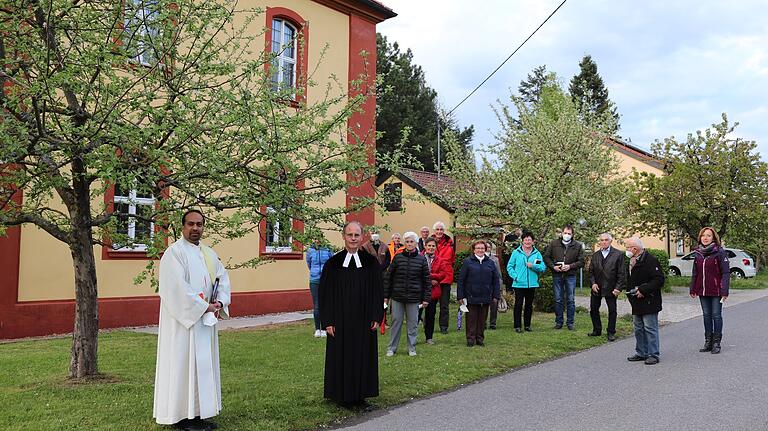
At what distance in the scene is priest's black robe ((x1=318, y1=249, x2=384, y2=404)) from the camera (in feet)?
20.5

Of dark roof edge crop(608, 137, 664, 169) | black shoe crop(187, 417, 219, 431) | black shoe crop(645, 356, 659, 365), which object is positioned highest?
dark roof edge crop(608, 137, 664, 169)

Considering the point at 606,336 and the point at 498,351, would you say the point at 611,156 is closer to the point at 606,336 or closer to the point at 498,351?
the point at 606,336

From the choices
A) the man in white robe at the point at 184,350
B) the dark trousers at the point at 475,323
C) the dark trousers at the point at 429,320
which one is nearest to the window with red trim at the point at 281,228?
the man in white robe at the point at 184,350

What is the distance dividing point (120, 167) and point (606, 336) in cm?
895

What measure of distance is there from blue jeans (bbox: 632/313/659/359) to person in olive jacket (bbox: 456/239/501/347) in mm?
2358

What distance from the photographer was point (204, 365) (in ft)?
17.3

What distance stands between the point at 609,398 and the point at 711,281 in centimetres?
387

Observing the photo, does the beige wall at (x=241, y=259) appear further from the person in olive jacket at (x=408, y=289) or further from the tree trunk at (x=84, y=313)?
the tree trunk at (x=84, y=313)

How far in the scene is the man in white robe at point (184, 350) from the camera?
5219mm

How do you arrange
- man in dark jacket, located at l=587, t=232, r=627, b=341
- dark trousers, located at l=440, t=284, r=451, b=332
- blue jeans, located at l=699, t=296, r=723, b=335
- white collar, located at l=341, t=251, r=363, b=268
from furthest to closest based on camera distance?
dark trousers, located at l=440, t=284, r=451, b=332
man in dark jacket, located at l=587, t=232, r=627, b=341
blue jeans, located at l=699, t=296, r=723, b=335
white collar, located at l=341, t=251, r=363, b=268

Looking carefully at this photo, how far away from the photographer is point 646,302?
8.88 m

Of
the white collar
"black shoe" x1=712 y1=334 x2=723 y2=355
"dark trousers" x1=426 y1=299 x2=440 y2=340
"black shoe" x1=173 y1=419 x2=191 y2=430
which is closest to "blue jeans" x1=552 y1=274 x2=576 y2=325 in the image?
"black shoe" x1=712 y1=334 x2=723 y2=355

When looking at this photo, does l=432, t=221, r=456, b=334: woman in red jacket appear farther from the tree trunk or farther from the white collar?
the tree trunk

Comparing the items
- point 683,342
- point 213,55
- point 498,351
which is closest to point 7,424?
point 213,55
